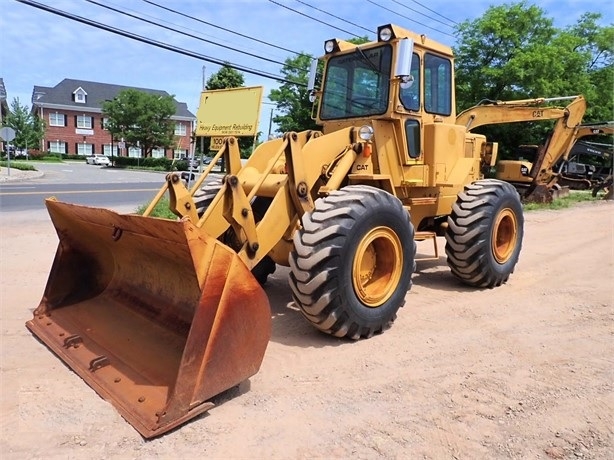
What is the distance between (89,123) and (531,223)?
60.6 metres

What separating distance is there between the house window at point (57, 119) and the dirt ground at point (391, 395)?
2449 inches

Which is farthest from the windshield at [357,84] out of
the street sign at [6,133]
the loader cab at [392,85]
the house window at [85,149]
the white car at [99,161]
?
the house window at [85,149]

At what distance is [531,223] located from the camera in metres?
12.3

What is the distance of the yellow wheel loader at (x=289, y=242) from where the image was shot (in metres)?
3.17

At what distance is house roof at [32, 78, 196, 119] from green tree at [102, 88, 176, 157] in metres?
12.4

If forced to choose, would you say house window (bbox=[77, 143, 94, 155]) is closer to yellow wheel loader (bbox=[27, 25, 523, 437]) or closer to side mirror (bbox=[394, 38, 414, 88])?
yellow wheel loader (bbox=[27, 25, 523, 437])

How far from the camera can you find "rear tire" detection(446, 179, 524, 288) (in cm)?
580

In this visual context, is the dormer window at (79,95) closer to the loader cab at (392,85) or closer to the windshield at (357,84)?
the loader cab at (392,85)

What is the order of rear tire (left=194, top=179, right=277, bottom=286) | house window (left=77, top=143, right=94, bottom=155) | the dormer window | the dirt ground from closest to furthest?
the dirt ground → rear tire (left=194, top=179, right=277, bottom=286) → the dormer window → house window (left=77, top=143, right=94, bottom=155)

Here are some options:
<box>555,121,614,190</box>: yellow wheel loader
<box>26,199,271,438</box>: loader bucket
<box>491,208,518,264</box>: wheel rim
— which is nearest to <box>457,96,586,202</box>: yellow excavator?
<box>555,121,614,190</box>: yellow wheel loader

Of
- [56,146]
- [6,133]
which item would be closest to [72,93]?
[56,146]

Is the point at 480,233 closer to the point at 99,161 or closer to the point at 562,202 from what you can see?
the point at 562,202

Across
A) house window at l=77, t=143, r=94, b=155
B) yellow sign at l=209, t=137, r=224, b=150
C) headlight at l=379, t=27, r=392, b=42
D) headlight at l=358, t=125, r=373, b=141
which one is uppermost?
house window at l=77, t=143, r=94, b=155

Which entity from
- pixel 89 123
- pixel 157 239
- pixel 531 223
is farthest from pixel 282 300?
pixel 89 123
